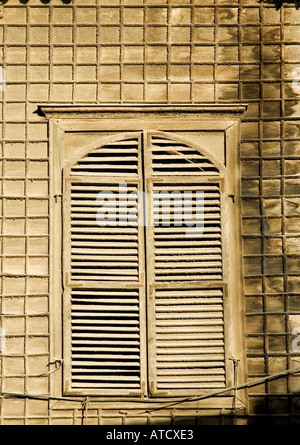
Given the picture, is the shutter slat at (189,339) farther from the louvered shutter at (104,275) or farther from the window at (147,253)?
the louvered shutter at (104,275)

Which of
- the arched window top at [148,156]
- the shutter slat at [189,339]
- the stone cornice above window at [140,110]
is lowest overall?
the shutter slat at [189,339]

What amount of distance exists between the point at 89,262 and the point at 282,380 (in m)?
1.88

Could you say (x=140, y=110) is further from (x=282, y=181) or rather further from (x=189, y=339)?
(x=189, y=339)

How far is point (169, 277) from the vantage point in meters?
4.70

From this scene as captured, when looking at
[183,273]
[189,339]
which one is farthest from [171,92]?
[189,339]

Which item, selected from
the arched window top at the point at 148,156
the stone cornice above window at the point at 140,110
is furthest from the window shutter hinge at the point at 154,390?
the stone cornice above window at the point at 140,110

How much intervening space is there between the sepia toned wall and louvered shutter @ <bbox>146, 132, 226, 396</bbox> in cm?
29

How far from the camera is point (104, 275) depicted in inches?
185

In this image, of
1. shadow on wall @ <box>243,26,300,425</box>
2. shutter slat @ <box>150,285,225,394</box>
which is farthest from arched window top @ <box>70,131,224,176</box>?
shutter slat @ <box>150,285,225,394</box>

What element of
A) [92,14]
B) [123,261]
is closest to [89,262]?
[123,261]

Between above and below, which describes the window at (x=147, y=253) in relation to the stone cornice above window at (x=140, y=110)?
below

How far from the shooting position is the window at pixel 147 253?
466cm

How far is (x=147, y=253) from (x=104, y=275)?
1.33ft

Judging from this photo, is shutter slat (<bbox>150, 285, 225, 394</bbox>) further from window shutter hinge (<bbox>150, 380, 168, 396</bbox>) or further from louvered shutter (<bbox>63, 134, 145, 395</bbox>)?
louvered shutter (<bbox>63, 134, 145, 395</bbox>)
